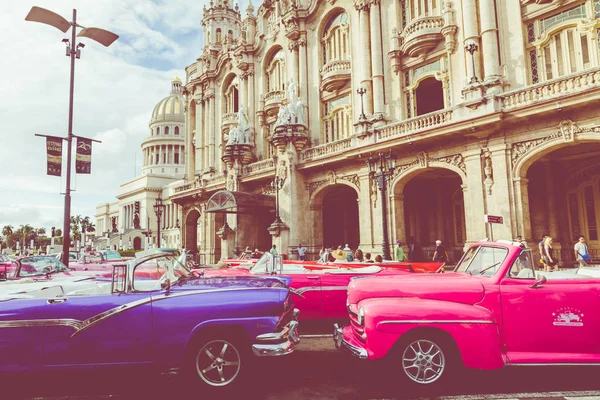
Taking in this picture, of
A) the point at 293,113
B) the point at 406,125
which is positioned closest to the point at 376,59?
the point at 406,125

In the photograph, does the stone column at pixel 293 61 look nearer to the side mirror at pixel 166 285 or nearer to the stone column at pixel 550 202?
the stone column at pixel 550 202

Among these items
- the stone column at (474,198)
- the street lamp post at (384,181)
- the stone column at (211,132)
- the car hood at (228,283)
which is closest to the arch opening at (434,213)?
the street lamp post at (384,181)

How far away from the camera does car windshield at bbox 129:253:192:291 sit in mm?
5359

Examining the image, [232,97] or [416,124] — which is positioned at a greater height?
[232,97]

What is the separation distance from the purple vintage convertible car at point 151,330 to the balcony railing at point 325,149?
1691 cm

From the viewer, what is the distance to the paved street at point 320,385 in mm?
4777

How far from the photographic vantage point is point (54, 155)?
14.6 m

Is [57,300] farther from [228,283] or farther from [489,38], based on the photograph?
[489,38]

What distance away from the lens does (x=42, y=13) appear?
1450 cm

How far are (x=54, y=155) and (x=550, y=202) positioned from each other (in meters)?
19.6

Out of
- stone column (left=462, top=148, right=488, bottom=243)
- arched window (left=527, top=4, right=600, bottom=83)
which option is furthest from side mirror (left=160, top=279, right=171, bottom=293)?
arched window (left=527, top=4, right=600, bottom=83)

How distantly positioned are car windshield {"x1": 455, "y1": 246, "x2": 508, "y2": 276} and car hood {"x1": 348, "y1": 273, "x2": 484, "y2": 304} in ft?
0.89

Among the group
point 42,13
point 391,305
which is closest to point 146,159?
point 42,13

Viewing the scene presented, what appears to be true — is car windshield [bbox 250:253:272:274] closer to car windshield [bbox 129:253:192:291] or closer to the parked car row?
car windshield [bbox 129:253:192:291]
